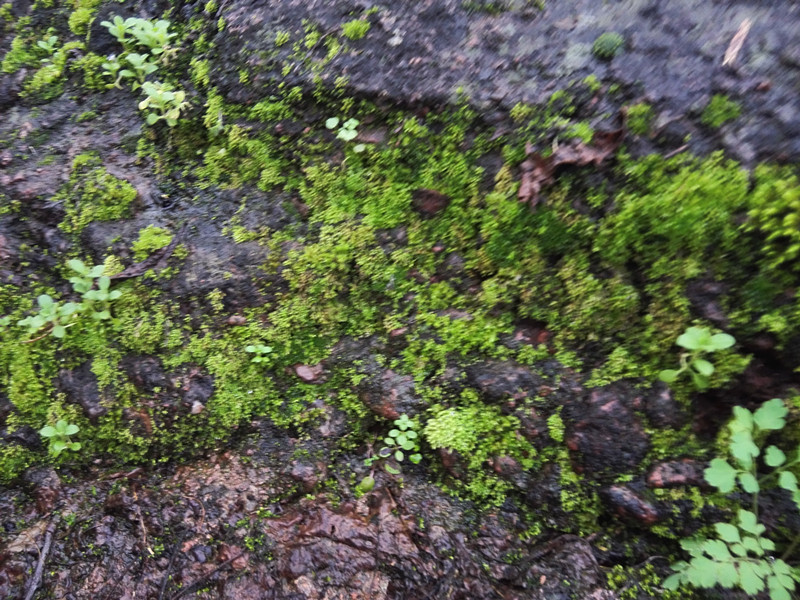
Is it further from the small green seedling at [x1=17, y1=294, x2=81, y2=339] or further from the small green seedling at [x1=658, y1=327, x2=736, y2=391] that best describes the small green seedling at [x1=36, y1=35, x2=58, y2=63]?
the small green seedling at [x1=658, y1=327, x2=736, y2=391]

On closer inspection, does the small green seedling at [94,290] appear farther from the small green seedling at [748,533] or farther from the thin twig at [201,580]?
the small green seedling at [748,533]

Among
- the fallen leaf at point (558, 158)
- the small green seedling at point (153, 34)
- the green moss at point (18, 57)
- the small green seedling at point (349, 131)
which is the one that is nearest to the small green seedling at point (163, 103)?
the small green seedling at point (153, 34)

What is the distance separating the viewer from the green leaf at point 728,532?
1.85 m

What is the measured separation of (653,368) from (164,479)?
8.48 ft

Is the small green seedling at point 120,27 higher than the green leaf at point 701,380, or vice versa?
the small green seedling at point 120,27

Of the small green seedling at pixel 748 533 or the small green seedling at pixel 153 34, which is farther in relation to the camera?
the small green seedling at pixel 153 34

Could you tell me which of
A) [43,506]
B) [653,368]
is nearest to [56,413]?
[43,506]

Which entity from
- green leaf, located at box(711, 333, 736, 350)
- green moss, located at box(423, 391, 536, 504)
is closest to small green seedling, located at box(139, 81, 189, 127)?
green moss, located at box(423, 391, 536, 504)

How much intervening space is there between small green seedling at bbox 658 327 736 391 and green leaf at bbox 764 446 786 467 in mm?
322

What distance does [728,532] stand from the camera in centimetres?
186

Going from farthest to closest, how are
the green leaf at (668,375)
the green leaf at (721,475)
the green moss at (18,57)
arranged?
the green moss at (18,57), the green leaf at (668,375), the green leaf at (721,475)

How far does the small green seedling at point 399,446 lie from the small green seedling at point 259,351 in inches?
31.4

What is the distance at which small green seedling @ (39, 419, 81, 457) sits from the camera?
2.43 meters

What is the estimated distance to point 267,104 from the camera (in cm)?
267
